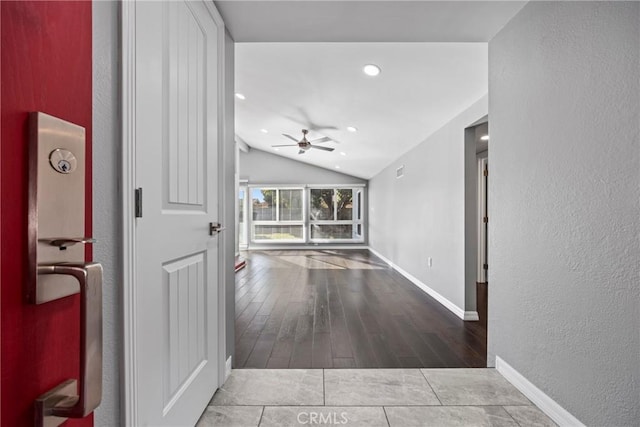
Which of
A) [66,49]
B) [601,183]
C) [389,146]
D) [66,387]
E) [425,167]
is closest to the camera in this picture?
[66,387]

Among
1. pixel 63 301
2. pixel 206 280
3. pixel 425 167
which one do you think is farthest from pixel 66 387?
pixel 425 167

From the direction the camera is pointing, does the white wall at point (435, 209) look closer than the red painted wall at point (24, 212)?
No

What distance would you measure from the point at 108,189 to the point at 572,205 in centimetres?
174

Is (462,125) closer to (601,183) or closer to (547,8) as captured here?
(547,8)

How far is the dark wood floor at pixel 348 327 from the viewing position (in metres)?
2.12

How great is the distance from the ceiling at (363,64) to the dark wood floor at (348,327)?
2091 mm

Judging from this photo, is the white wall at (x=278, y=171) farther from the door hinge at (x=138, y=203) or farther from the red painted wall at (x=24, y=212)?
the red painted wall at (x=24, y=212)

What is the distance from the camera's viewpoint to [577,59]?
4.27ft

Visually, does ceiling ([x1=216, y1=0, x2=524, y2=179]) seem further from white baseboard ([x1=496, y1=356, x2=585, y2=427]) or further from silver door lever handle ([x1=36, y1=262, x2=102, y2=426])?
white baseboard ([x1=496, y1=356, x2=585, y2=427])

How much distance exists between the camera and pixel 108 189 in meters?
0.84

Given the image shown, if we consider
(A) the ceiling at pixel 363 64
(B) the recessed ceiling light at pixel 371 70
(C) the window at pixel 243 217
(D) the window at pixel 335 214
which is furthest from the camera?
(D) the window at pixel 335 214

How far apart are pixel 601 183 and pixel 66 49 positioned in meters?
1.71

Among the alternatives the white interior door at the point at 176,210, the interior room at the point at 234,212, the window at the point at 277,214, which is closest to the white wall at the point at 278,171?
the window at the point at 277,214

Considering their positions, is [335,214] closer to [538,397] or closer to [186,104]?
[538,397]
